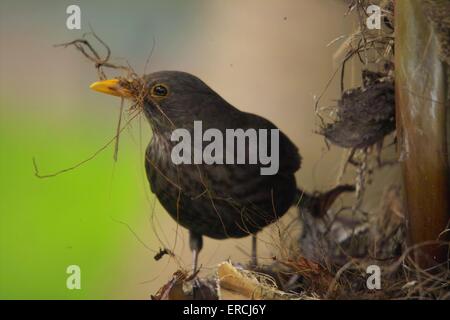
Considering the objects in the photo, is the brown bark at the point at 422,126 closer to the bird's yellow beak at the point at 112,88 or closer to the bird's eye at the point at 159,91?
the bird's eye at the point at 159,91

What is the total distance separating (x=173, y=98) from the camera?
1536 mm

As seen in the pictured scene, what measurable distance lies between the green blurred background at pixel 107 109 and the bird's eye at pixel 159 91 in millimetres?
48

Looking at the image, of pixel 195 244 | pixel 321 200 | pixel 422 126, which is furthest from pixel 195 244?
pixel 422 126

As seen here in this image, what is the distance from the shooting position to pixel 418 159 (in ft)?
4.76

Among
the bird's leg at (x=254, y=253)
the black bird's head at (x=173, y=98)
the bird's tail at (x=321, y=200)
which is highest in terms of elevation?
the black bird's head at (x=173, y=98)

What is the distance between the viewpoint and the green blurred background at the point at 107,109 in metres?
1.54

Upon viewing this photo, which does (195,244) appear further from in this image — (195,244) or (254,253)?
(254,253)

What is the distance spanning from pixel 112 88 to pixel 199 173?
0.31m

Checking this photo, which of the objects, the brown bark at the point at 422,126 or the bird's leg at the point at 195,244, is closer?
the brown bark at the point at 422,126

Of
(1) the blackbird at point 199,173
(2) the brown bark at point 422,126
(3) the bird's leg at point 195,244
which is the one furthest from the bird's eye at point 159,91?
(2) the brown bark at point 422,126

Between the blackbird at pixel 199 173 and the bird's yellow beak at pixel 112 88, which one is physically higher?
the bird's yellow beak at pixel 112 88
